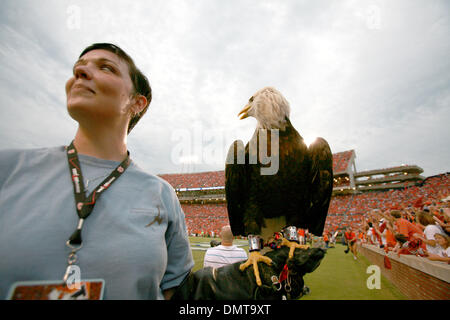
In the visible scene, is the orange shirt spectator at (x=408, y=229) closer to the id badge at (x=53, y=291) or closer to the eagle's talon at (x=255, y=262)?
the eagle's talon at (x=255, y=262)

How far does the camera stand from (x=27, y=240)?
76 centimetres

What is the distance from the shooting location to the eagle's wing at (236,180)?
2.20 meters

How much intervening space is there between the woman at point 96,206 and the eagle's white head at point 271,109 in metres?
1.44

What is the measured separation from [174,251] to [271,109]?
178 centimetres

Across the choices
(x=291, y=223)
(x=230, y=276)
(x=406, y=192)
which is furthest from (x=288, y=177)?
(x=406, y=192)

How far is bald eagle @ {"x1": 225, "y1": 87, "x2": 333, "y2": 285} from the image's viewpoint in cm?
208

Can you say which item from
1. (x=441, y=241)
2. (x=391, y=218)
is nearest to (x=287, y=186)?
(x=441, y=241)

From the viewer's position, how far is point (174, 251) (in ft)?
3.81

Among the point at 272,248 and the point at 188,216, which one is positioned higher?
the point at 272,248

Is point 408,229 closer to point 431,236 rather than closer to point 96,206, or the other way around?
point 431,236

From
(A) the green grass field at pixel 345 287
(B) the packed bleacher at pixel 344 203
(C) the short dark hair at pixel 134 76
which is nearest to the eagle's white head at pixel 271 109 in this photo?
(C) the short dark hair at pixel 134 76

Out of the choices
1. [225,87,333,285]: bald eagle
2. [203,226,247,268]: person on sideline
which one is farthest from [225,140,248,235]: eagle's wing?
[203,226,247,268]: person on sideline
